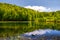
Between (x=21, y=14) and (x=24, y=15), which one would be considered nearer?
(x=24, y=15)

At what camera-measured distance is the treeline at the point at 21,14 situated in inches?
1509

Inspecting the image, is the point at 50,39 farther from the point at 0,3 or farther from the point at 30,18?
the point at 0,3

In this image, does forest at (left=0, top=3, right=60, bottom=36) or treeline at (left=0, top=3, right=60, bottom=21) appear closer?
forest at (left=0, top=3, right=60, bottom=36)

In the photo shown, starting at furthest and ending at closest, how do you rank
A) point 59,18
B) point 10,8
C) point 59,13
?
point 10,8, point 59,13, point 59,18

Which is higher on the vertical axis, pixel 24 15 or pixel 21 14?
pixel 21 14

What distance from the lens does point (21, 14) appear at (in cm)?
4144

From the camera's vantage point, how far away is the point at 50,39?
404 inches

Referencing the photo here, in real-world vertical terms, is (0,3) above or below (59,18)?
above

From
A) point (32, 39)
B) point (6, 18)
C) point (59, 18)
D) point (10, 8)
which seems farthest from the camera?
point (10, 8)

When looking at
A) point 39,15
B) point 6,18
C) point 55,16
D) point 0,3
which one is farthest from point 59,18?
point 0,3

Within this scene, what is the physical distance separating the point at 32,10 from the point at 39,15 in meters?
1.89

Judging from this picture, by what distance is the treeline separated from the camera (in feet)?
126

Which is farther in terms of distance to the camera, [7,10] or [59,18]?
[7,10]

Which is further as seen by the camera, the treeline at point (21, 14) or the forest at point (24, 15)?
the treeline at point (21, 14)
